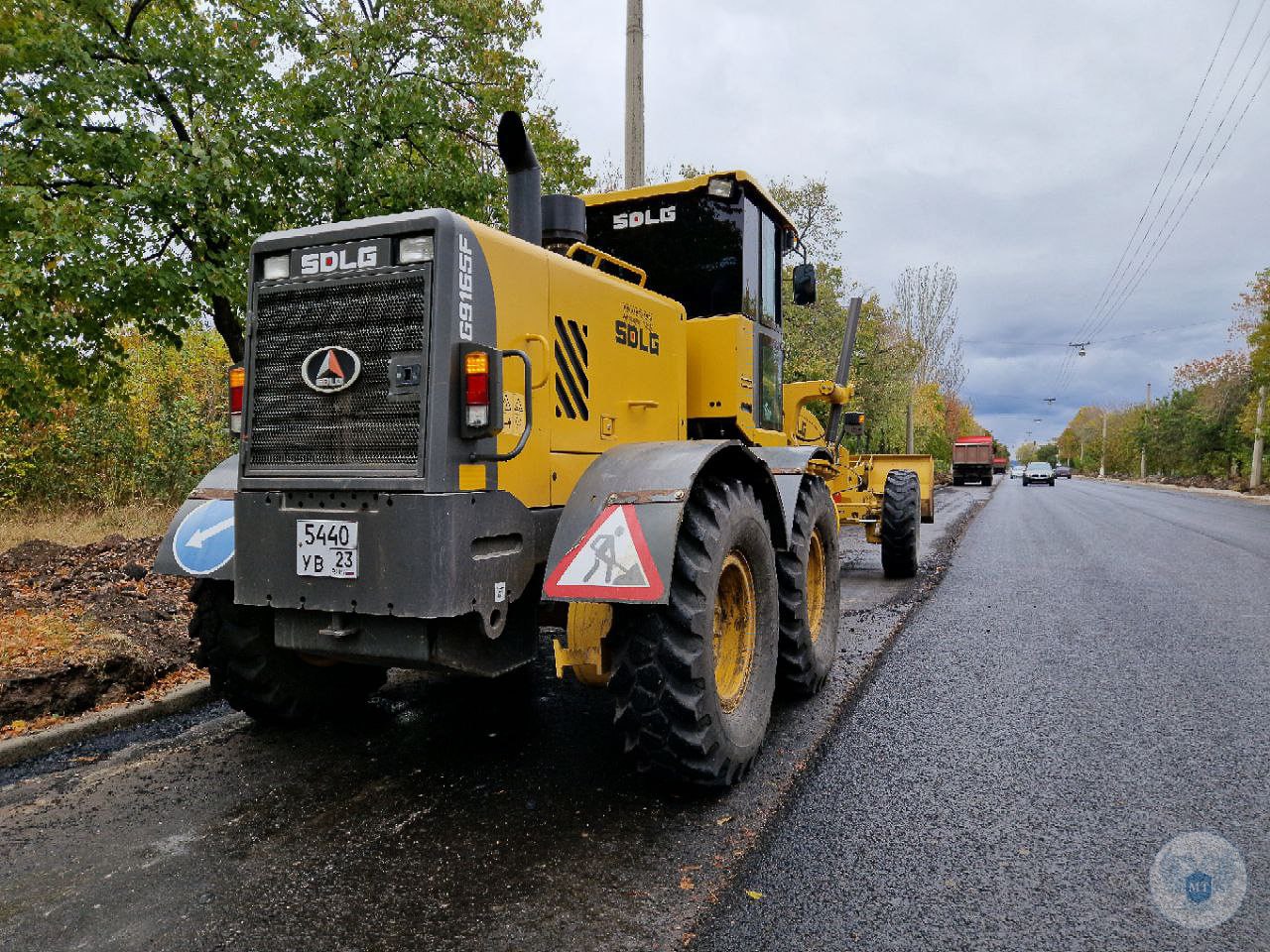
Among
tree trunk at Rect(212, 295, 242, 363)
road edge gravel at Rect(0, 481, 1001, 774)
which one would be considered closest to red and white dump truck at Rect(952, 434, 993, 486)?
tree trunk at Rect(212, 295, 242, 363)

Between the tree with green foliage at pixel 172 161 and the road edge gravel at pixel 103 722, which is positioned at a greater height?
the tree with green foliage at pixel 172 161

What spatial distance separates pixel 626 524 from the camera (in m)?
3.09

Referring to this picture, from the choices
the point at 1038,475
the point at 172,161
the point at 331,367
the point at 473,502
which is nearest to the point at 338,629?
the point at 473,502

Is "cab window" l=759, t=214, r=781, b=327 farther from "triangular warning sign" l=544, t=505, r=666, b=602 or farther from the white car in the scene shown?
the white car

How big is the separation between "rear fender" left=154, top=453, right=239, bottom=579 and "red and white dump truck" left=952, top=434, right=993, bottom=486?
4650cm

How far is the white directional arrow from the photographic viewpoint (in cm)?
364

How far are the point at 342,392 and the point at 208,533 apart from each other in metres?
1.14

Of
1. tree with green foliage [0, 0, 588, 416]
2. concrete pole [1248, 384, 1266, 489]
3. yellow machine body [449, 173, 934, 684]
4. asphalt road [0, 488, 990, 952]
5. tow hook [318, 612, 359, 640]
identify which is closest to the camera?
asphalt road [0, 488, 990, 952]

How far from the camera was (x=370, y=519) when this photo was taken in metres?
2.90

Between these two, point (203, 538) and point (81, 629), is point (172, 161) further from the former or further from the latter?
point (203, 538)

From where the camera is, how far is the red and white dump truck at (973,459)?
45500 mm

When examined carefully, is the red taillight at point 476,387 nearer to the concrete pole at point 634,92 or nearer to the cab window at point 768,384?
the cab window at point 768,384

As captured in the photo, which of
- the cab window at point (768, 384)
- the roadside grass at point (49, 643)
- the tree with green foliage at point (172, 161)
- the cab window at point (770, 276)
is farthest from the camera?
the tree with green foliage at point (172, 161)

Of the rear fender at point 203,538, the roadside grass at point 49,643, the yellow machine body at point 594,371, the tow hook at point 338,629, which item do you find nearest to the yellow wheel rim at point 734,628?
the yellow machine body at point 594,371
